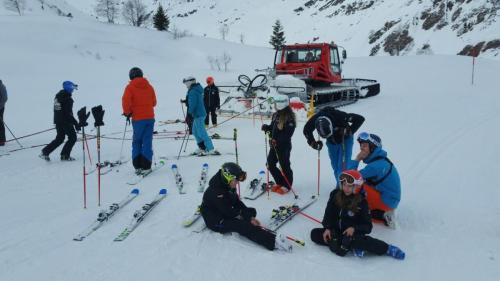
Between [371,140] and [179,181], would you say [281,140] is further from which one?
[179,181]

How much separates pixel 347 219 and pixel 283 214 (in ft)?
3.64

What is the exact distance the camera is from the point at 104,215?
5.50 metres

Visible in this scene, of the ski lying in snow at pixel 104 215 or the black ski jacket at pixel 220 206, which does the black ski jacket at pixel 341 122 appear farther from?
the ski lying in snow at pixel 104 215

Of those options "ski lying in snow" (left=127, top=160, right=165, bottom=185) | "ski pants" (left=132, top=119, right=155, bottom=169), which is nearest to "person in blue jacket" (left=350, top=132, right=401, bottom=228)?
"ski lying in snow" (left=127, top=160, right=165, bottom=185)

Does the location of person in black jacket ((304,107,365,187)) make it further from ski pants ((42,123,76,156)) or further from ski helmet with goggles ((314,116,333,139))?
ski pants ((42,123,76,156))

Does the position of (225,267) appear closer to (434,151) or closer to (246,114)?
(434,151)

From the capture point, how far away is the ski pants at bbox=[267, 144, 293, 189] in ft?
20.9

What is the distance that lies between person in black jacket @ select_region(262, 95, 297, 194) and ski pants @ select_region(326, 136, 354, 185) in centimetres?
67

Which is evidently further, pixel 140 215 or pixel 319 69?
pixel 319 69

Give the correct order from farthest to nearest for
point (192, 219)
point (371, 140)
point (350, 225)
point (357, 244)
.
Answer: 1. point (192, 219)
2. point (371, 140)
3. point (350, 225)
4. point (357, 244)

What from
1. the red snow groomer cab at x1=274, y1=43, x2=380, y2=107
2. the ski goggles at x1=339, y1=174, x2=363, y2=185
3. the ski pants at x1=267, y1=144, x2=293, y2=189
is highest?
the red snow groomer cab at x1=274, y1=43, x2=380, y2=107

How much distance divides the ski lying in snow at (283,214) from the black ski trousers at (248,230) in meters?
0.50

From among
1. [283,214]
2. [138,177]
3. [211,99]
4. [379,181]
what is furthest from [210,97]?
[379,181]

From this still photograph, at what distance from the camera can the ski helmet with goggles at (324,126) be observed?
5641 millimetres
